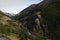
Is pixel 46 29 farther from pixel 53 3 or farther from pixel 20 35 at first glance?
pixel 20 35

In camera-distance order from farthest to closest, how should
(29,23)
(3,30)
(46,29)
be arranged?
(29,23)
(46,29)
(3,30)

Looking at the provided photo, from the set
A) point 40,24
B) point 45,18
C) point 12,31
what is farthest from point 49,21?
point 12,31

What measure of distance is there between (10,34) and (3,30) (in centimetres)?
112

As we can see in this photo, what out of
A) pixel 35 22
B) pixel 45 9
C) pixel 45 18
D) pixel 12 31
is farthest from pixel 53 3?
pixel 12 31

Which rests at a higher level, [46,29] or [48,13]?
[48,13]

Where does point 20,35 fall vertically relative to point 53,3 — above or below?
below

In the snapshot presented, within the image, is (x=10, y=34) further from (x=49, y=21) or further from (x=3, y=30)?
(x=49, y=21)

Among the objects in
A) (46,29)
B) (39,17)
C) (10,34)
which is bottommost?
(10,34)

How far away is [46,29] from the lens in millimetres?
147625

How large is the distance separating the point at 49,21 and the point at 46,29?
57.5 feet

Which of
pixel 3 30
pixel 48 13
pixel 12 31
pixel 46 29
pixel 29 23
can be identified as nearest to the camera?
pixel 3 30

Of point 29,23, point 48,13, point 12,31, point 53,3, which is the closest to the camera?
point 12,31

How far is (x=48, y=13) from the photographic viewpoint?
178 meters

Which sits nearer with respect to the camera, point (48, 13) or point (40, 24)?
point (40, 24)
